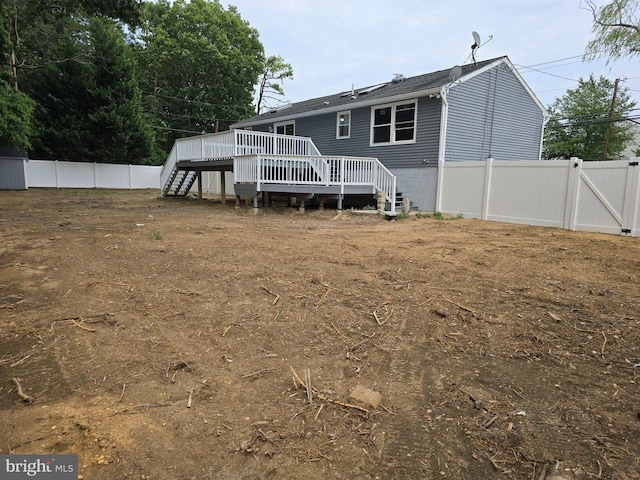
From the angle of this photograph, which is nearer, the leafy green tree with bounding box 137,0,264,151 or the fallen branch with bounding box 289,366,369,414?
the fallen branch with bounding box 289,366,369,414

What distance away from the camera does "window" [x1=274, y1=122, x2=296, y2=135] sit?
19.0 metres

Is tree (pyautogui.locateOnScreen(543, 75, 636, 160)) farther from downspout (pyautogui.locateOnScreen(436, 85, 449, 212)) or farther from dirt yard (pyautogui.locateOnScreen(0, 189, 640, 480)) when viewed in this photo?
dirt yard (pyautogui.locateOnScreen(0, 189, 640, 480))

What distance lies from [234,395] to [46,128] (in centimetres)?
2726

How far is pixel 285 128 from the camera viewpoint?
19.3 m

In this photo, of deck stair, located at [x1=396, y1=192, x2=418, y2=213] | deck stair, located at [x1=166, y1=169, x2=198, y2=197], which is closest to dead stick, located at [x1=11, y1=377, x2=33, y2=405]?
deck stair, located at [x1=396, y1=192, x2=418, y2=213]

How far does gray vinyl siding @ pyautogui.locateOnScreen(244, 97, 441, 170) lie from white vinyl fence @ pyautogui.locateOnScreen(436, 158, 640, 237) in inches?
50.5

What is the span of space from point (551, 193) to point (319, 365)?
9126 mm

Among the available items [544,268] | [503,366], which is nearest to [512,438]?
[503,366]

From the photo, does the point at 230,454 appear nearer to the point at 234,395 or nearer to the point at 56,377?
the point at 234,395

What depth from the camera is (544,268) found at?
5270mm

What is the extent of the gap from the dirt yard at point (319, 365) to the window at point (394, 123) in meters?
9.29

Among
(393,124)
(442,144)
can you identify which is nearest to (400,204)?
(442,144)

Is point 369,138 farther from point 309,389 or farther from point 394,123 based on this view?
point 309,389

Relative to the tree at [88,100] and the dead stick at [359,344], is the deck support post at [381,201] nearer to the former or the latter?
the dead stick at [359,344]
